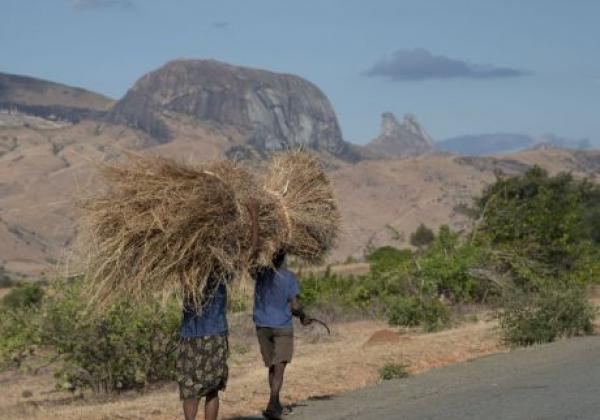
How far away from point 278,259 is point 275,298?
14.6 inches

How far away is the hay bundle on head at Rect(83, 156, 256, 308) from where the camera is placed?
27.8 feet

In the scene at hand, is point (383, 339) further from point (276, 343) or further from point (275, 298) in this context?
point (275, 298)

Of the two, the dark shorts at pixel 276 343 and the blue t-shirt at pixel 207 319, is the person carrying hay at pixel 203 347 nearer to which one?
the blue t-shirt at pixel 207 319

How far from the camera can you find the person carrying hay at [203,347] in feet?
28.0

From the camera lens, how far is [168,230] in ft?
27.6

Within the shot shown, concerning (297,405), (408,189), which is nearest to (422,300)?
(297,405)

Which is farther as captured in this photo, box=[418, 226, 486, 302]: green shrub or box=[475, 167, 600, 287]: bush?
box=[475, 167, 600, 287]: bush

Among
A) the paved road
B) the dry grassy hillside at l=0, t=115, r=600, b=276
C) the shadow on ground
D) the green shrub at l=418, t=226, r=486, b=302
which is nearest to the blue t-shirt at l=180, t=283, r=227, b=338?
the paved road

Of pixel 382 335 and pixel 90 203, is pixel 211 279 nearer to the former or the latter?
pixel 90 203

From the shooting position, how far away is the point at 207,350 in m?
8.52

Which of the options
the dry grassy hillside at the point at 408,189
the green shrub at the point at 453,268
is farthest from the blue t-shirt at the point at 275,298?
the dry grassy hillside at the point at 408,189

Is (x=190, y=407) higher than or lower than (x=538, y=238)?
higher

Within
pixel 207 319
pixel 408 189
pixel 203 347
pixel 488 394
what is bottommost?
pixel 408 189

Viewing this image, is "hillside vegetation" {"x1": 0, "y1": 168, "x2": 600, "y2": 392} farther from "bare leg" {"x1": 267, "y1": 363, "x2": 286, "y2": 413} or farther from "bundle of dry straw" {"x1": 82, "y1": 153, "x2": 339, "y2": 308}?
"bundle of dry straw" {"x1": 82, "y1": 153, "x2": 339, "y2": 308}
